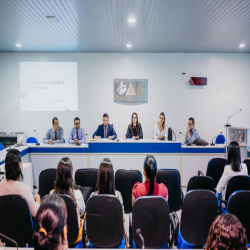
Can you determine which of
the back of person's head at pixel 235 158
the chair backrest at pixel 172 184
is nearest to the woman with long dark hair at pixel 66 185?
the chair backrest at pixel 172 184

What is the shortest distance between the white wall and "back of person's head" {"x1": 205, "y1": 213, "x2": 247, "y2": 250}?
6299mm

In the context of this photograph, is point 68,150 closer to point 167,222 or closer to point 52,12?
point 52,12

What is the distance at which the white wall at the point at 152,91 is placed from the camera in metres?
7.19

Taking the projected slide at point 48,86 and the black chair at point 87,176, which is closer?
the black chair at point 87,176

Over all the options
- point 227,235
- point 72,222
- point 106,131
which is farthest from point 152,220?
point 106,131

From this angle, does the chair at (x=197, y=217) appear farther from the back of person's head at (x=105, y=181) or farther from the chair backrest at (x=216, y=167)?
the chair backrest at (x=216, y=167)

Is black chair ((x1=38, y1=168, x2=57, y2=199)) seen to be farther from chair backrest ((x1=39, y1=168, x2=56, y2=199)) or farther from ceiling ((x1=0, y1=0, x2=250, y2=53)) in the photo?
ceiling ((x1=0, y1=0, x2=250, y2=53))

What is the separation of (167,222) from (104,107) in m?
5.48

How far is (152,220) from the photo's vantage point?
207 centimetres

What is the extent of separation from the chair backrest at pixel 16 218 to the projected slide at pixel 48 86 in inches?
213

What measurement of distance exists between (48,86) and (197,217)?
6151 mm

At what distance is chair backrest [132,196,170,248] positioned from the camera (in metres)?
2.04

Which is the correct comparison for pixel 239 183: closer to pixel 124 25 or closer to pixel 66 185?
pixel 66 185

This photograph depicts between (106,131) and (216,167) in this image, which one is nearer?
(216,167)
